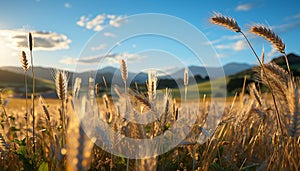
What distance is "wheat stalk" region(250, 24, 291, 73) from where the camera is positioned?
2.32 meters

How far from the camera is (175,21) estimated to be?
3.85m

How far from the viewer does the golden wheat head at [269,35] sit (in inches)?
91.3

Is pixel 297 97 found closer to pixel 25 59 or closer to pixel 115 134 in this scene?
pixel 115 134

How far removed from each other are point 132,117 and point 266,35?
1.32 meters

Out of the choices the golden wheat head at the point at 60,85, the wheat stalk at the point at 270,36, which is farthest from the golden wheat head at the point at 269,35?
the golden wheat head at the point at 60,85

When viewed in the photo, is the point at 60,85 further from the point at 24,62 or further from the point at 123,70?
the point at 123,70

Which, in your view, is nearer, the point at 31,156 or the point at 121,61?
the point at 31,156

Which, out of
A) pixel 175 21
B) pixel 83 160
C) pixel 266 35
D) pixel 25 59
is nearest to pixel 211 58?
pixel 175 21

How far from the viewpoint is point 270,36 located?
7.70 feet

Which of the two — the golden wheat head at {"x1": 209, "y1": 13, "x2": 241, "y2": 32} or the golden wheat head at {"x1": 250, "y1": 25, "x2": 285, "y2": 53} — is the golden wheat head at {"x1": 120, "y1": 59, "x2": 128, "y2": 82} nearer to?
the golden wheat head at {"x1": 209, "y1": 13, "x2": 241, "y2": 32}

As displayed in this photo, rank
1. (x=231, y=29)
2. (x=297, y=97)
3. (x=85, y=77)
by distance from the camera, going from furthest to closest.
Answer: (x=85, y=77) < (x=231, y=29) < (x=297, y=97)

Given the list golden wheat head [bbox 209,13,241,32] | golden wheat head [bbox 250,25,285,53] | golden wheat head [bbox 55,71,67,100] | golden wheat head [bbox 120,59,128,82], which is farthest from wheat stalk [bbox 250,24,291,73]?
golden wheat head [bbox 55,71,67,100]

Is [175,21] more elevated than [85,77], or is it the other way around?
[175,21]

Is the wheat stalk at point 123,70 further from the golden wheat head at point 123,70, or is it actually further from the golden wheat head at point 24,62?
the golden wheat head at point 24,62
